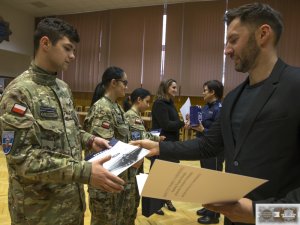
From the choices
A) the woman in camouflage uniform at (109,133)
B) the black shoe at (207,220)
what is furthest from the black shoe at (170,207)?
the woman in camouflage uniform at (109,133)

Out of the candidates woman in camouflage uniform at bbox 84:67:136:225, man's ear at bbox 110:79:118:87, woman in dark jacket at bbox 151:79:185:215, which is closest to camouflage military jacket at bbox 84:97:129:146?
woman in camouflage uniform at bbox 84:67:136:225

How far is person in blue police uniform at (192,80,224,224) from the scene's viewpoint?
11.1 ft

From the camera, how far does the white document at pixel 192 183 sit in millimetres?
874

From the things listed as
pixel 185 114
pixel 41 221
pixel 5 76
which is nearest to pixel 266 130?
pixel 41 221

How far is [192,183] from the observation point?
91 cm

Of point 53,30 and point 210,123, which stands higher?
point 53,30

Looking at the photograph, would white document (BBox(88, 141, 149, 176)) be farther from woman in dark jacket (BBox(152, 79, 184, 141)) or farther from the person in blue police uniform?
woman in dark jacket (BBox(152, 79, 184, 141))

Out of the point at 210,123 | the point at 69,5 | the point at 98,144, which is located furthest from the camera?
the point at 69,5

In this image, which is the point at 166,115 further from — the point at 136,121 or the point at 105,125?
the point at 105,125

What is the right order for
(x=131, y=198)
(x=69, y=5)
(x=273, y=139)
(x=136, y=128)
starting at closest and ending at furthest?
(x=273, y=139), (x=131, y=198), (x=136, y=128), (x=69, y=5)

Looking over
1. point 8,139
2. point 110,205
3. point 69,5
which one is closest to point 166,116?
point 110,205

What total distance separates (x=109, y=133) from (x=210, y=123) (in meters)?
1.53

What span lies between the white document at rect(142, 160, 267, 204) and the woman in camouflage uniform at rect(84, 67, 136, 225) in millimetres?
1427

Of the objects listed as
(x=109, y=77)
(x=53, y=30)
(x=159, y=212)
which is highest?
(x=53, y=30)
